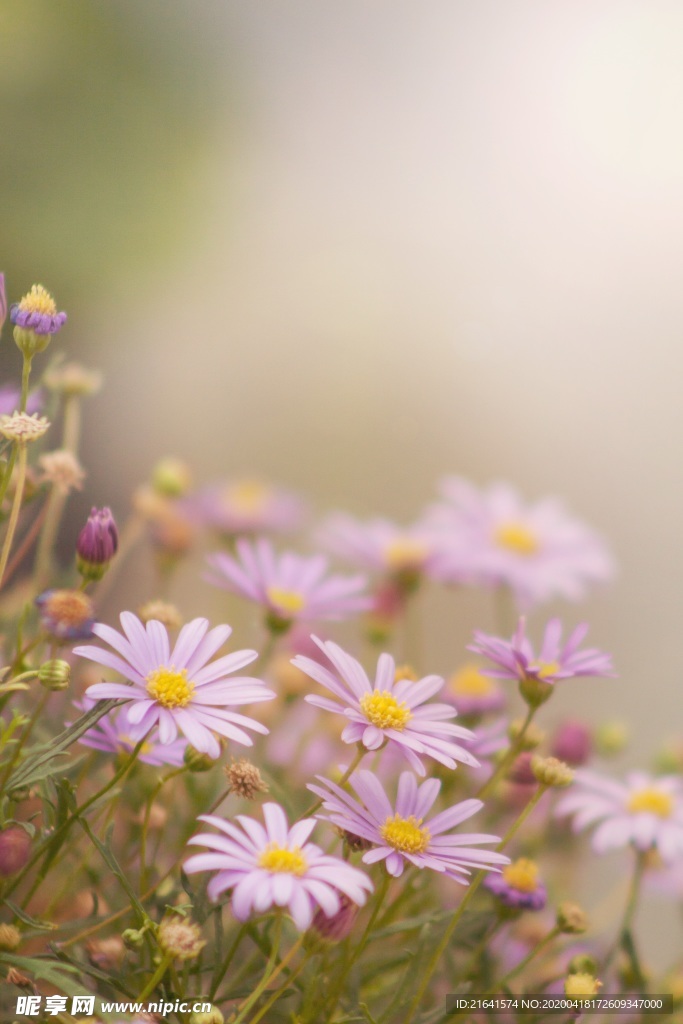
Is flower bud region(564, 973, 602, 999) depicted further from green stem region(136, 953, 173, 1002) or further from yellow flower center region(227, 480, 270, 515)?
yellow flower center region(227, 480, 270, 515)

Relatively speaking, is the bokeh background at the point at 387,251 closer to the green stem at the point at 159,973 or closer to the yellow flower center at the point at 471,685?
the yellow flower center at the point at 471,685

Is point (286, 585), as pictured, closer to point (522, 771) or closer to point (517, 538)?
point (522, 771)

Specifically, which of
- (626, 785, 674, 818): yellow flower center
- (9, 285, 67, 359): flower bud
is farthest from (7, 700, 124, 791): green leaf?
(626, 785, 674, 818): yellow flower center

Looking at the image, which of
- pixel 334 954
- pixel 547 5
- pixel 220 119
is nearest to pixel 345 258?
pixel 220 119

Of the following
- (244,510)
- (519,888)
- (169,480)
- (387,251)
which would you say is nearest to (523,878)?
(519,888)

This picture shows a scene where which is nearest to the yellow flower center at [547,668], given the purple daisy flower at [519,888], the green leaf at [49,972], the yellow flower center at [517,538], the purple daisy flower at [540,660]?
the purple daisy flower at [540,660]

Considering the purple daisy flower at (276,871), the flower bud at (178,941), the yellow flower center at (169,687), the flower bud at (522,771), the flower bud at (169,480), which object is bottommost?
the flower bud at (178,941)
